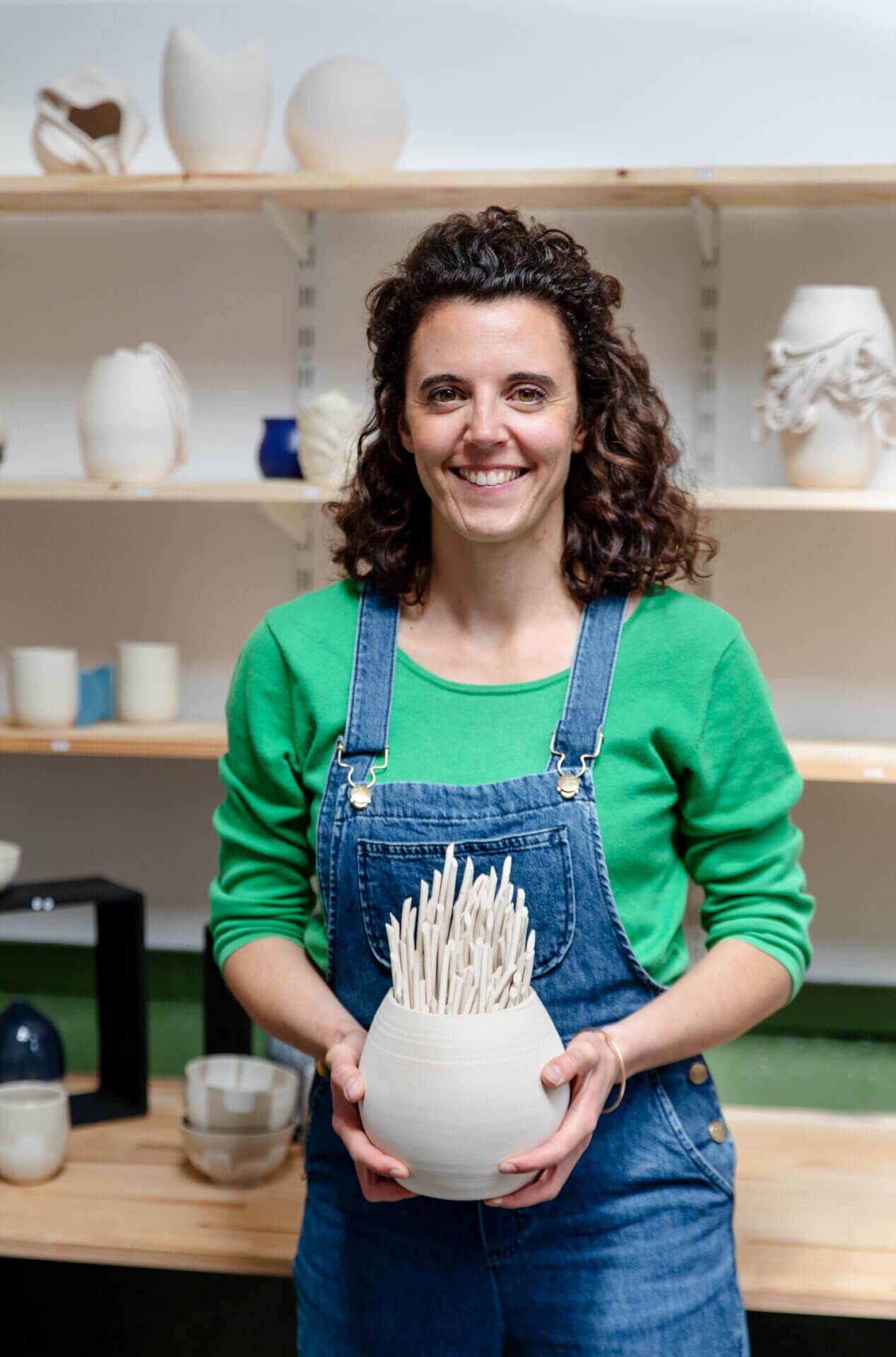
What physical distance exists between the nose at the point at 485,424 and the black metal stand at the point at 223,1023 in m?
1.03

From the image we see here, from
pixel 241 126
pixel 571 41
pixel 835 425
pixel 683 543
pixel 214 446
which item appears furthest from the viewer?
pixel 214 446

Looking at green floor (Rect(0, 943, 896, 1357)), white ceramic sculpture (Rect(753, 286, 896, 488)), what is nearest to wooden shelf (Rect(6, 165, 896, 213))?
white ceramic sculpture (Rect(753, 286, 896, 488))

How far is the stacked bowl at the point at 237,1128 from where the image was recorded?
1708 mm

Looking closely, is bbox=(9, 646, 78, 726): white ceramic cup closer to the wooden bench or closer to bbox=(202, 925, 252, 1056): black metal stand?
bbox=(202, 925, 252, 1056): black metal stand

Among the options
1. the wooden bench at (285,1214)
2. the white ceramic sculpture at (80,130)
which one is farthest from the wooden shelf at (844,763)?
the white ceramic sculpture at (80,130)

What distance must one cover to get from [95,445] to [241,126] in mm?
471

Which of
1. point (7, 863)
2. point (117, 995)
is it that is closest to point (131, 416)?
point (7, 863)

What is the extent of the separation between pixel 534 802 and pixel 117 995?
1.06 m

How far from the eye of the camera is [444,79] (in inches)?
78.9

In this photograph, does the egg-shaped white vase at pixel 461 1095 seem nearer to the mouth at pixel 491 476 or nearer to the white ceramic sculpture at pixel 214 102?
the mouth at pixel 491 476

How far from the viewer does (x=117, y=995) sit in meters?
1.94

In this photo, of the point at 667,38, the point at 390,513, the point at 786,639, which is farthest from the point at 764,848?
the point at 667,38

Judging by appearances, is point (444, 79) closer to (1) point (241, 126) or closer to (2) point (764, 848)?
(1) point (241, 126)

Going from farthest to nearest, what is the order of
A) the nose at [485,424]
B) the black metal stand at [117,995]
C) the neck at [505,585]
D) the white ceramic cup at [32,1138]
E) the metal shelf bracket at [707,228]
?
the black metal stand at [117,995] → the metal shelf bracket at [707,228] → the white ceramic cup at [32,1138] → the neck at [505,585] → the nose at [485,424]
